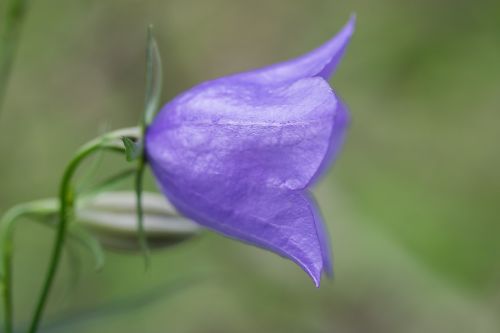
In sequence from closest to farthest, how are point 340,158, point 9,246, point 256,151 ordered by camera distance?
point 256,151
point 9,246
point 340,158

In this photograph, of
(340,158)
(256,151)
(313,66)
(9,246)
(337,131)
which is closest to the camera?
(256,151)

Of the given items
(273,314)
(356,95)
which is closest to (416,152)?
(356,95)

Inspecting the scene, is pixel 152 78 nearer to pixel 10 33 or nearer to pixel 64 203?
pixel 64 203

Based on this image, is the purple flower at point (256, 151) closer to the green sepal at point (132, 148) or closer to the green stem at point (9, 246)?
the green sepal at point (132, 148)

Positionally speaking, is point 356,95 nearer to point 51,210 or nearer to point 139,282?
point 139,282

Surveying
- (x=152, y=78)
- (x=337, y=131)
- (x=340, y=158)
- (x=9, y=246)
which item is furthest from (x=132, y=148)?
(x=340, y=158)

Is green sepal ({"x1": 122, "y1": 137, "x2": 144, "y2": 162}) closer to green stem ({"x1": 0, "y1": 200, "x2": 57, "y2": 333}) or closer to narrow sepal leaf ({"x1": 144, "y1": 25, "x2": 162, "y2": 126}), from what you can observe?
narrow sepal leaf ({"x1": 144, "y1": 25, "x2": 162, "y2": 126})
